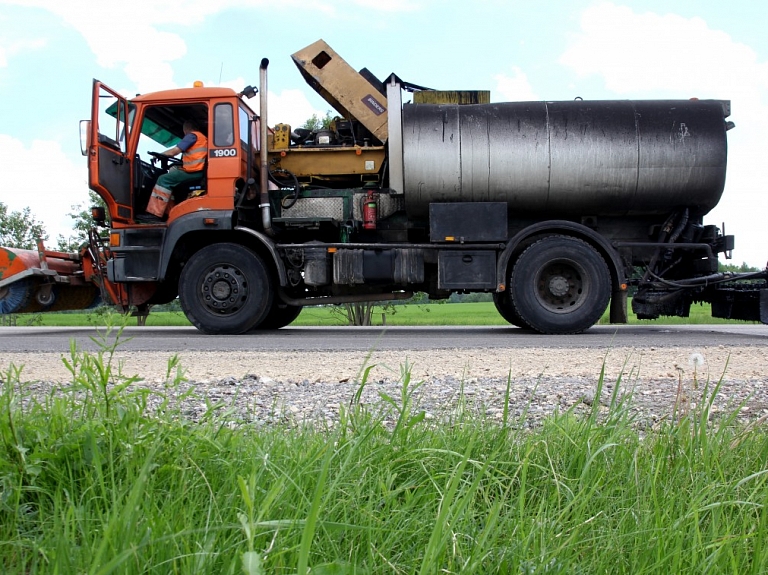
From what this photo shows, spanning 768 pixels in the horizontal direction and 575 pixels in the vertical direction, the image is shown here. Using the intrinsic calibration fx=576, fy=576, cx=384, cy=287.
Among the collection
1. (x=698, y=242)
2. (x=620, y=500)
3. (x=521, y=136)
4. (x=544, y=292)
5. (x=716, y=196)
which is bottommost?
(x=620, y=500)

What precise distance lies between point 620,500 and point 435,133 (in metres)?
6.33

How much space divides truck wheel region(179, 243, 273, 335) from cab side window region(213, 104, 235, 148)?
1399mm

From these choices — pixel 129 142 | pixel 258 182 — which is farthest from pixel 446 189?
pixel 129 142

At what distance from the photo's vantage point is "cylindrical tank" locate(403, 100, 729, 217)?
7.22 m

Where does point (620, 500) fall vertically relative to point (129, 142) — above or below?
below

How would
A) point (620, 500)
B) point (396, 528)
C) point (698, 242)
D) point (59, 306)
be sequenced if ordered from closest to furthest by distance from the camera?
point (396, 528) → point (620, 500) → point (698, 242) → point (59, 306)

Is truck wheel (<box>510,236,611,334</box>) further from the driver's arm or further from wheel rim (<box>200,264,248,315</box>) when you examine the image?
the driver's arm

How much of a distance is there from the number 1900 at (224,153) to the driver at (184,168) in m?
0.14

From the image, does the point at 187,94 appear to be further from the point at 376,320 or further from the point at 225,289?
the point at 376,320

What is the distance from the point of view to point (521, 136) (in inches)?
285

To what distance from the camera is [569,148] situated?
7.23 metres

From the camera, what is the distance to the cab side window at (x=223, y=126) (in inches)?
307

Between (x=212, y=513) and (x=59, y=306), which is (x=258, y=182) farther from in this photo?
(x=212, y=513)

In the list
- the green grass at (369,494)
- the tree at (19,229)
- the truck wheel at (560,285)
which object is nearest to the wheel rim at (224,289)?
the truck wheel at (560,285)
